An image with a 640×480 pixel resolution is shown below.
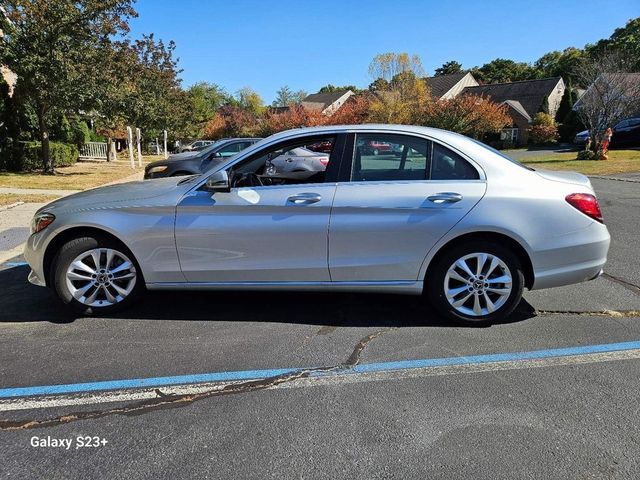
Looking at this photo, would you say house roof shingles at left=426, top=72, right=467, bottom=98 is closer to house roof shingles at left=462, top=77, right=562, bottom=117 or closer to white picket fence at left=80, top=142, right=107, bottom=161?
house roof shingles at left=462, top=77, right=562, bottom=117

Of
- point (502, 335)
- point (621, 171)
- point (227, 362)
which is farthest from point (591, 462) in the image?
point (621, 171)

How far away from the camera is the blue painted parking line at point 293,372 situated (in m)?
3.17

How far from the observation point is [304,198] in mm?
4004

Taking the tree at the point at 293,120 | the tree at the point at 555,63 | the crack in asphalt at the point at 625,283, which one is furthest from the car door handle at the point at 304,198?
the tree at the point at 555,63

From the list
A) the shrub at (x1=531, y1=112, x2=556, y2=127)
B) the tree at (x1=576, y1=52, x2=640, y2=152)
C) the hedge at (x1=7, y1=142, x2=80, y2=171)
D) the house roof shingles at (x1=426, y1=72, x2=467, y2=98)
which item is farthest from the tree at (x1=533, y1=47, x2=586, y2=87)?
the hedge at (x1=7, y1=142, x2=80, y2=171)

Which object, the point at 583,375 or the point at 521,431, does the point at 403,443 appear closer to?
the point at 521,431

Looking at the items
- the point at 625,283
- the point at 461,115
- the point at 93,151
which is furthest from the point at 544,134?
the point at 625,283

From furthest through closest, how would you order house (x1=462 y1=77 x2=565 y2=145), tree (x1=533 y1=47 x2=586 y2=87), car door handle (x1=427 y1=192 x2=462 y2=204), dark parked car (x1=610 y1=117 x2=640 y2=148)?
tree (x1=533 y1=47 x2=586 y2=87) → house (x1=462 y1=77 x2=565 y2=145) → dark parked car (x1=610 y1=117 x2=640 y2=148) → car door handle (x1=427 y1=192 x2=462 y2=204)

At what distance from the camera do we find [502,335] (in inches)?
157

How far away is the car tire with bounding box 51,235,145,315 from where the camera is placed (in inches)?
166

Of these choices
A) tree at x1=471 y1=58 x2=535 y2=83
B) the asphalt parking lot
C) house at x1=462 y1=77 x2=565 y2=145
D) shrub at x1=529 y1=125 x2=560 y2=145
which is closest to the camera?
the asphalt parking lot

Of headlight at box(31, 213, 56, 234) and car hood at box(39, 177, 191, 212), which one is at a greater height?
car hood at box(39, 177, 191, 212)

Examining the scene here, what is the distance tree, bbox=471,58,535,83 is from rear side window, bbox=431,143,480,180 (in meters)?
92.0

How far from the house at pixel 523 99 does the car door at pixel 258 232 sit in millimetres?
49625
